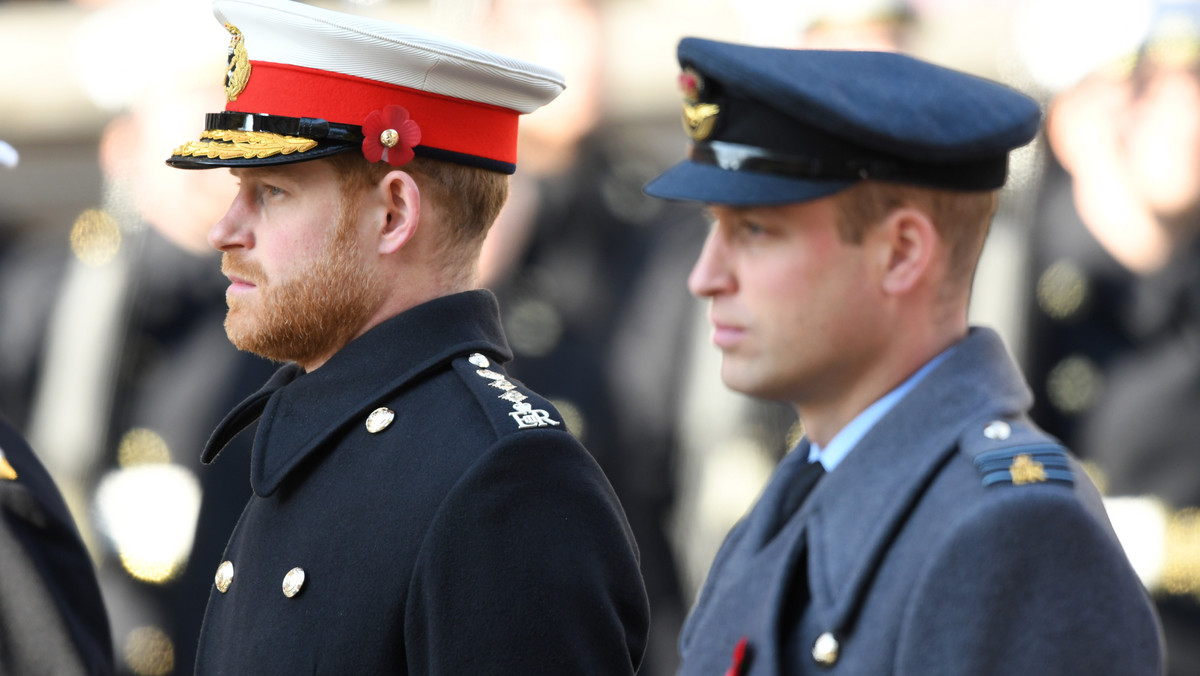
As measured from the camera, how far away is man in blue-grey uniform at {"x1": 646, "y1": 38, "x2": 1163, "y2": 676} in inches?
56.2

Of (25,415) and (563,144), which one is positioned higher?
(563,144)

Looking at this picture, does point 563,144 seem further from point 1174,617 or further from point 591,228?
point 1174,617

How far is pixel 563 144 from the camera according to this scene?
4.54 m

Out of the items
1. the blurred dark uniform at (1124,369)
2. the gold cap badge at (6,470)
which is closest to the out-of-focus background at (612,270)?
the blurred dark uniform at (1124,369)

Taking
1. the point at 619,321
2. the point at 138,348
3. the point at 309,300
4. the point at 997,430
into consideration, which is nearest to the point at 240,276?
the point at 309,300

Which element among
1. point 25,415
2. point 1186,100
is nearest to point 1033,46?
point 1186,100

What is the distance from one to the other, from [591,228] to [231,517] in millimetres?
1416

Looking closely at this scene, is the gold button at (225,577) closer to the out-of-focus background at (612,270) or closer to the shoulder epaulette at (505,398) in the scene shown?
the shoulder epaulette at (505,398)

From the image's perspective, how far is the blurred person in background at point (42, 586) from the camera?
2189 mm

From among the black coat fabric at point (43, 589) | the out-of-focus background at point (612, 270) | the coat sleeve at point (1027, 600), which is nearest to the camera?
the coat sleeve at point (1027, 600)

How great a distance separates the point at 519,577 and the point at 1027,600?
660mm

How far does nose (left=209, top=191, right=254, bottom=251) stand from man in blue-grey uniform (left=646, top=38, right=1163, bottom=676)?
0.65 meters

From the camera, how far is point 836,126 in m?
1.53

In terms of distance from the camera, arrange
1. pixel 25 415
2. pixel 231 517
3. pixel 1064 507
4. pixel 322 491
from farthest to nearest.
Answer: pixel 25 415
pixel 231 517
pixel 322 491
pixel 1064 507
